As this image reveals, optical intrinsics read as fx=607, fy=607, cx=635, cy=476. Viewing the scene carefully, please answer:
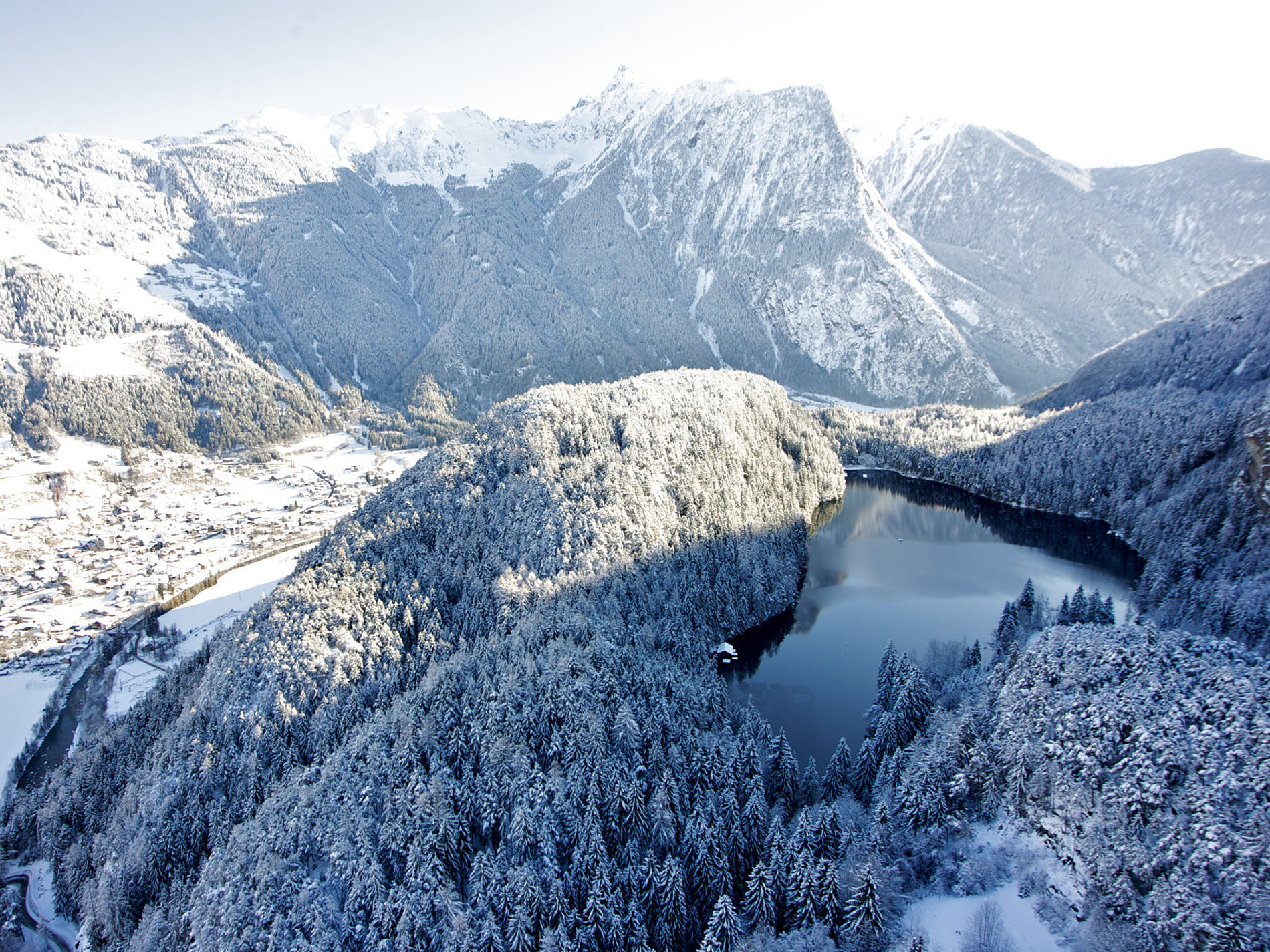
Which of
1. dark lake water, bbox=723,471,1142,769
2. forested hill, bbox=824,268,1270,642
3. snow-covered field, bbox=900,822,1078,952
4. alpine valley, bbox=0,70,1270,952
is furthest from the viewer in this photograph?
forested hill, bbox=824,268,1270,642

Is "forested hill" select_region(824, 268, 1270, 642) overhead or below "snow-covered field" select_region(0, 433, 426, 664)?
overhead

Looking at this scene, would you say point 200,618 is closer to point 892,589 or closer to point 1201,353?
point 892,589

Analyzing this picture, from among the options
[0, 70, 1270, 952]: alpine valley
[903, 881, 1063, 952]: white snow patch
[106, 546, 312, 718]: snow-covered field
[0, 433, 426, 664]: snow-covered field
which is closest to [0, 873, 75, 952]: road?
[0, 70, 1270, 952]: alpine valley

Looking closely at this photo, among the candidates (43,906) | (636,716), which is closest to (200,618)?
(43,906)

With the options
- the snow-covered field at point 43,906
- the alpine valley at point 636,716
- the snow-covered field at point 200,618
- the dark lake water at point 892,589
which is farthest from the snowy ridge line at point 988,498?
the snow-covered field at point 43,906

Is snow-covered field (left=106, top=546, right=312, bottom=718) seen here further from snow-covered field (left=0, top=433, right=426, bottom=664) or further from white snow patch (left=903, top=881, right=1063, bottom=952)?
white snow patch (left=903, top=881, right=1063, bottom=952)

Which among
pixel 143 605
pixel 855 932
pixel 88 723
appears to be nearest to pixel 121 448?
pixel 143 605
